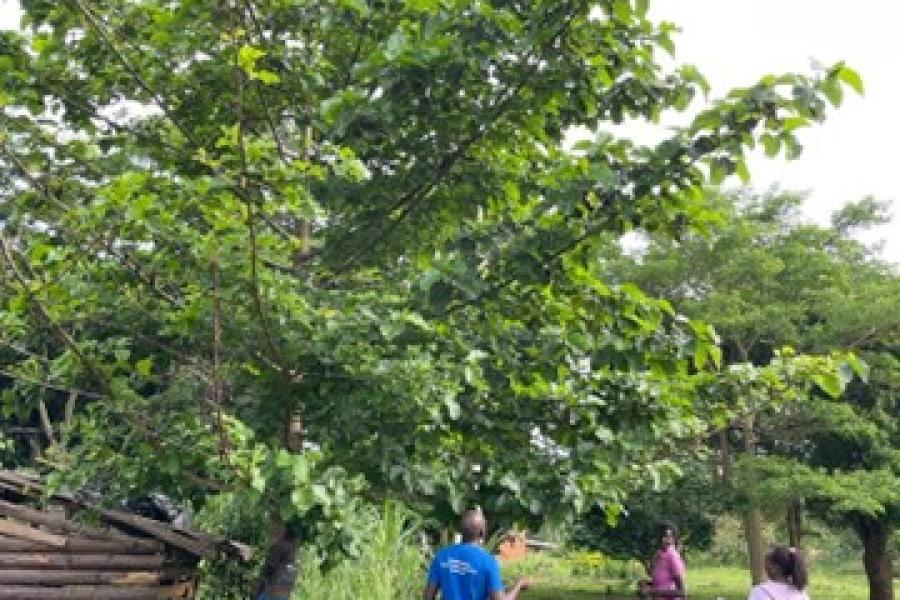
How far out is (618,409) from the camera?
443cm

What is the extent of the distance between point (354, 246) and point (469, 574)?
5.83 feet

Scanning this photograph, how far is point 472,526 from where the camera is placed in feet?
16.1

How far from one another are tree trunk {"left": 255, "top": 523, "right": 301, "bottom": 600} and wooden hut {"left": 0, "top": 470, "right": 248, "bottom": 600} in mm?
1638

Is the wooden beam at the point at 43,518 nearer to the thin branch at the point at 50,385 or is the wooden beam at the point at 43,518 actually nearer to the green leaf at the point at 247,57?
the thin branch at the point at 50,385

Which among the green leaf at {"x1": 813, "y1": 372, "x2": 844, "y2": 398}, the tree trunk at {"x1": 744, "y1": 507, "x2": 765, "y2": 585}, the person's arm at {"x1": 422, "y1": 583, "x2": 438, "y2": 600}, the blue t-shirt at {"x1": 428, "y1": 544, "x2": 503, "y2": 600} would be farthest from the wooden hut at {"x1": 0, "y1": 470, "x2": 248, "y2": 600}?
→ the tree trunk at {"x1": 744, "y1": 507, "x2": 765, "y2": 585}

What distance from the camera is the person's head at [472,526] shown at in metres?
4.75

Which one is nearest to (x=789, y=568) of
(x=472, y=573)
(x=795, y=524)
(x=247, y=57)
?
(x=472, y=573)

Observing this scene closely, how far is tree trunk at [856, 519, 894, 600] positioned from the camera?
63.6 feet

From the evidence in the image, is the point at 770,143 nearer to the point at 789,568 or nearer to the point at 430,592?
the point at 789,568

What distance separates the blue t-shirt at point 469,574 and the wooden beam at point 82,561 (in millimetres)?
2751

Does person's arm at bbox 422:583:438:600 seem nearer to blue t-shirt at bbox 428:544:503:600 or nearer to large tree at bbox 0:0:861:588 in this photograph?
blue t-shirt at bbox 428:544:503:600

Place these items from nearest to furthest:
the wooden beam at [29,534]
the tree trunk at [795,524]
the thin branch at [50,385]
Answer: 1. the thin branch at [50,385]
2. the wooden beam at [29,534]
3. the tree trunk at [795,524]

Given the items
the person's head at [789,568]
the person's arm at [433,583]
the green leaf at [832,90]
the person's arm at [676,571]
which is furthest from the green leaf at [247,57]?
the person's arm at [676,571]

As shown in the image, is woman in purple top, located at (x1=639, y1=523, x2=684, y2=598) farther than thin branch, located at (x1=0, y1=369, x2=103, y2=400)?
Yes
